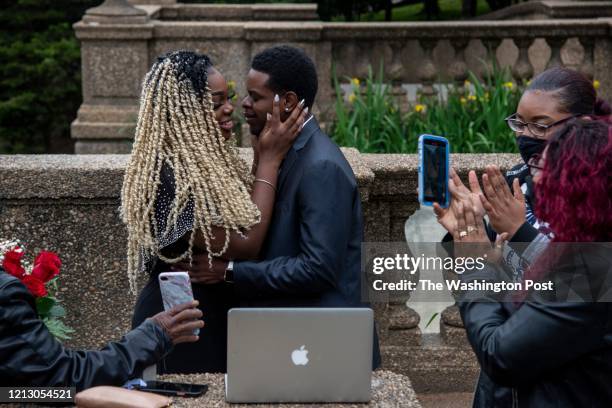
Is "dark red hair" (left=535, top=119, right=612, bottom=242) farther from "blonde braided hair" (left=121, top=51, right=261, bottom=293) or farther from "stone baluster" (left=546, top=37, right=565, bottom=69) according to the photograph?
"stone baluster" (left=546, top=37, right=565, bottom=69)

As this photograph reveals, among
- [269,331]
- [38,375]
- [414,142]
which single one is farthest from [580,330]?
[414,142]

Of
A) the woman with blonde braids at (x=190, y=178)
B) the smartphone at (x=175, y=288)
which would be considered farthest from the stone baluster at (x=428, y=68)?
the smartphone at (x=175, y=288)

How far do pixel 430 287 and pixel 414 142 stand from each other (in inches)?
89.1

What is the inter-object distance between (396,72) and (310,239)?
795cm

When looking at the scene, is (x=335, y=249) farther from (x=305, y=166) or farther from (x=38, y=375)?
(x=38, y=375)

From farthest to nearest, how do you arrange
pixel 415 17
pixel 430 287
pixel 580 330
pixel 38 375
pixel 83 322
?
pixel 415 17 → pixel 430 287 → pixel 83 322 → pixel 38 375 → pixel 580 330

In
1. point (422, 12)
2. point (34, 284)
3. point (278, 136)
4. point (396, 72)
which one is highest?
point (278, 136)

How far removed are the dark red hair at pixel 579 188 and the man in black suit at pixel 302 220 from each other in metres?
0.98

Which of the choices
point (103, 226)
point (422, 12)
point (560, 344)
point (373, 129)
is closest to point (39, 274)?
point (103, 226)

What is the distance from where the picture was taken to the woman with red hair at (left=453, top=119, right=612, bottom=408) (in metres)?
2.75

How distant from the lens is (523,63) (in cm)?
1150

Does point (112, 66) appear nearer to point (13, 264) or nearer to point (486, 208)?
point (13, 264)

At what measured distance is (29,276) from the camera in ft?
12.2

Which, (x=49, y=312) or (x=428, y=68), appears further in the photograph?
(x=428, y=68)
